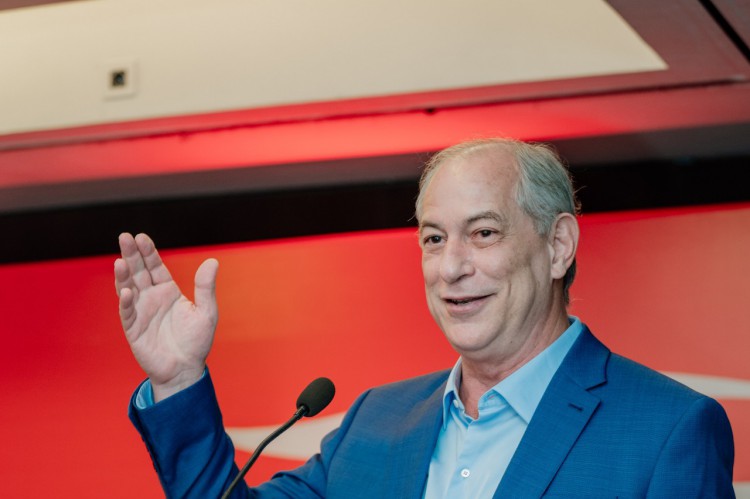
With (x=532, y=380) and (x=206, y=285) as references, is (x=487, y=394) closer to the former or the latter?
(x=532, y=380)

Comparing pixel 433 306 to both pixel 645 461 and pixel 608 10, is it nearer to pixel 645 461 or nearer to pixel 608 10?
pixel 645 461

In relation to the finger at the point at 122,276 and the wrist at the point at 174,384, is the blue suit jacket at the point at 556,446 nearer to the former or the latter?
the wrist at the point at 174,384

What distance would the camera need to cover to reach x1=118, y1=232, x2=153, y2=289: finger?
78.4 inches

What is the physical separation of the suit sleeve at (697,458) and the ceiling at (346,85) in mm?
1592

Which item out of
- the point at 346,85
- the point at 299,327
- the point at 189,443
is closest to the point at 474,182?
the point at 189,443

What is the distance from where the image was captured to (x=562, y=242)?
225 cm

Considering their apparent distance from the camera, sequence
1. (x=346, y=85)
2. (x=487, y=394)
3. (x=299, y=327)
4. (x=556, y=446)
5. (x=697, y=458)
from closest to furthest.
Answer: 1. (x=697, y=458)
2. (x=556, y=446)
3. (x=487, y=394)
4. (x=346, y=85)
5. (x=299, y=327)

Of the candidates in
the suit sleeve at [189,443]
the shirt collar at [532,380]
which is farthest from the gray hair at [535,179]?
the suit sleeve at [189,443]

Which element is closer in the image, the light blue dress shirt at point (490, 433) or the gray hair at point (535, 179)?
the light blue dress shirt at point (490, 433)

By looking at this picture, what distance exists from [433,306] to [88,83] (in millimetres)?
2162

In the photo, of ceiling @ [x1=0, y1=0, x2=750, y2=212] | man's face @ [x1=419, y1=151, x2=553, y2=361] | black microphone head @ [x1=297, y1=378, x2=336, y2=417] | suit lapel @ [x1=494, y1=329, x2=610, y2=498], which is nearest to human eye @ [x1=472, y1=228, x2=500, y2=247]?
man's face @ [x1=419, y1=151, x2=553, y2=361]

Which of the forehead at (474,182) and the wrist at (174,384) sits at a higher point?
the forehead at (474,182)

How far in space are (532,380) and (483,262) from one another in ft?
0.87

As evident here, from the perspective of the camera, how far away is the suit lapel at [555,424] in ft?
6.12
